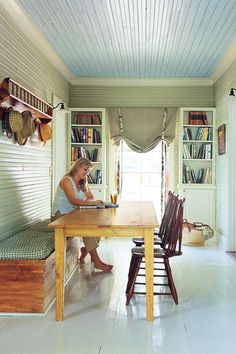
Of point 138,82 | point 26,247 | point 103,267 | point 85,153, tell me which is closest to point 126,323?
point 26,247

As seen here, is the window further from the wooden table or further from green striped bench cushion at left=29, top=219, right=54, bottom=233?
the wooden table

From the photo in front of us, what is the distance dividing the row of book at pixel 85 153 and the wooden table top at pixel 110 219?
2.80 metres

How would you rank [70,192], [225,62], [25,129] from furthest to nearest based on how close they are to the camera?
1. [225,62]
2. [70,192]
3. [25,129]

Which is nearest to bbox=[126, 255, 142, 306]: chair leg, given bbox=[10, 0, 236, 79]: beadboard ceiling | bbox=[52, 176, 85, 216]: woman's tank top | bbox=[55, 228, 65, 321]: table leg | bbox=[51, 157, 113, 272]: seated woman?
bbox=[55, 228, 65, 321]: table leg

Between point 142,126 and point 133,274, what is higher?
point 142,126

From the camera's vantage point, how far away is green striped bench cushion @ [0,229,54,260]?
331 cm

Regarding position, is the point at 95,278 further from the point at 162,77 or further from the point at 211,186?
the point at 162,77

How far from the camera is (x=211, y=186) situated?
6863 mm

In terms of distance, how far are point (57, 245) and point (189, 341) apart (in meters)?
1.24

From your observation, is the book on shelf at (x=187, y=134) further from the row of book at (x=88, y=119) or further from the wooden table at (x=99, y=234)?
the wooden table at (x=99, y=234)

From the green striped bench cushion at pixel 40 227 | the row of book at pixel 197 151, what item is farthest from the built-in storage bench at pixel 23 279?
the row of book at pixel 197 151

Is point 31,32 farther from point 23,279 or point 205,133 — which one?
point 205,133

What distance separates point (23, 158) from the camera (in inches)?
178

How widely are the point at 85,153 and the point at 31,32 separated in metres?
2.79
